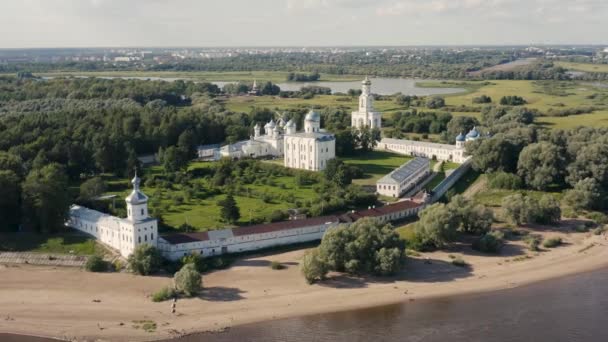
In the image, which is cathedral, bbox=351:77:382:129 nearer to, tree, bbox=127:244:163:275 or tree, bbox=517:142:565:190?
tree, bbox=517:142:565:190

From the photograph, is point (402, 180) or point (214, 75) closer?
point (402, 180)

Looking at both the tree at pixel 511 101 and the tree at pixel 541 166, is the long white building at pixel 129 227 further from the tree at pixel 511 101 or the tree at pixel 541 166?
the tree at pixel 511 101

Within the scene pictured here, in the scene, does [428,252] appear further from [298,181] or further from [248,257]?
[298,181]

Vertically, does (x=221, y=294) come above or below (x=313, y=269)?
below

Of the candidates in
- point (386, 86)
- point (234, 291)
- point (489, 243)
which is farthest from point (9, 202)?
point (386, 86)

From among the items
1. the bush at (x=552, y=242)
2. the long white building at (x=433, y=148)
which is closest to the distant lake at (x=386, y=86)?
the long white building at (x=433, y=148)

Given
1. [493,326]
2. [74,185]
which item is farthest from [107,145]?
[493,326]

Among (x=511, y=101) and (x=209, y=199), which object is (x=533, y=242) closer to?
(x=209, y=199)
